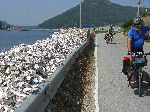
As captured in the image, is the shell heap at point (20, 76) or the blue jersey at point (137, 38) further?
the blue jersey at point (137, 38)

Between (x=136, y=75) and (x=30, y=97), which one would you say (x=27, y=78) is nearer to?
(x=30, y=97)

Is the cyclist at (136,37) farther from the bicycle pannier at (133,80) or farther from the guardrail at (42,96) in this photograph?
the guardrail at (42,96)

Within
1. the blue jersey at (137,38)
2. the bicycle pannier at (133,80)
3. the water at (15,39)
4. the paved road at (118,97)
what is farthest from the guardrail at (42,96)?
the water at (15,39)

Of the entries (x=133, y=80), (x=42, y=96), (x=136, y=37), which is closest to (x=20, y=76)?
(x=42, y=96)

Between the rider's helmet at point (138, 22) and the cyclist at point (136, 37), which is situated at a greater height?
the rider's helmet at point (138, 22)

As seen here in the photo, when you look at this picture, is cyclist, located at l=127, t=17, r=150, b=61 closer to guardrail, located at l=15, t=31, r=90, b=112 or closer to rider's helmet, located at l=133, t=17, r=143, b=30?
rider's helmet, located at l=133, t=17, r=143, b=30

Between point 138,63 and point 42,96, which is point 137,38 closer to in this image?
point 138,63

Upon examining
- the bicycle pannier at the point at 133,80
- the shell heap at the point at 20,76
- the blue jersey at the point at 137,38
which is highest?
the blue jersey at the point at 137,38

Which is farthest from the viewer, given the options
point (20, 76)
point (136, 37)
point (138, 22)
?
point (136, 37)

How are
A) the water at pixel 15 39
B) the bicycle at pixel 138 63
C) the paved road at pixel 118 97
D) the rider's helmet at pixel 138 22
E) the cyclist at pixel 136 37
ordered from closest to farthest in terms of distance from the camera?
the paved road at pixel 118 97, the rider's helmet at pixel 138 22, the bicycle at pixel 138 63, the cyclist at pixel 136 37, the water at pixel 15 39

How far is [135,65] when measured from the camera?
12.4m

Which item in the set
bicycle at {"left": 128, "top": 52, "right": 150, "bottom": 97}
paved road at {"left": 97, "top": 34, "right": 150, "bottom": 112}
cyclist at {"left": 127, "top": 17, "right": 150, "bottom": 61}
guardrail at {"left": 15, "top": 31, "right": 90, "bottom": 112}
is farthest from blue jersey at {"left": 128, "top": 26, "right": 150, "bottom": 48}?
guardrail at {"left": 15, "top": 31, "right": 90, "bottom": 112}

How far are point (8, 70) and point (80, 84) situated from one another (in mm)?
4870

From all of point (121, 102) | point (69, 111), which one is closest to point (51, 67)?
point (69, 111)
